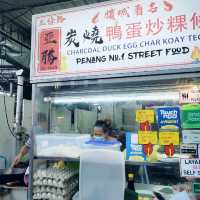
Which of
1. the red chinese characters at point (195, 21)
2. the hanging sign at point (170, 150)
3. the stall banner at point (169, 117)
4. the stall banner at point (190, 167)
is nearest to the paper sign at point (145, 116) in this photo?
the stall banner at point (169, 117)

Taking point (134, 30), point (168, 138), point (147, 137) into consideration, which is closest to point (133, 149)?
point (147, 137)

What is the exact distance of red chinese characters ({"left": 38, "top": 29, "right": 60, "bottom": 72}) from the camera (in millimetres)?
1650

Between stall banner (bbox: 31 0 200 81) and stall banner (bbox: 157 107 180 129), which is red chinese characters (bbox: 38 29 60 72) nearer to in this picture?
stall banner (bbox: 31 0 200 81)

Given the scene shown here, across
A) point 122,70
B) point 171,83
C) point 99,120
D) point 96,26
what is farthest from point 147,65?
point 99,120

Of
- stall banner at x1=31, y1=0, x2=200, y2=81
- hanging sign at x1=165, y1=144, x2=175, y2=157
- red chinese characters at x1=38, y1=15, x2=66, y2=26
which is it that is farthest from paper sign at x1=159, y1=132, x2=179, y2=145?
red chinese characters at x1=38, y1=15, x2=66, y2=26

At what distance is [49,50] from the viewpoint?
5.48 ft

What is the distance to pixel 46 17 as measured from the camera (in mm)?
1715

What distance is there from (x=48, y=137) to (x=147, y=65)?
828 mm

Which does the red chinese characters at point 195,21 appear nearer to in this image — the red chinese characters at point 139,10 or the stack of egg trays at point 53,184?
the red chinese characters at point 139,10

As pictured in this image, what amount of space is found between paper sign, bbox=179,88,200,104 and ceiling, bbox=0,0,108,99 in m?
2.84

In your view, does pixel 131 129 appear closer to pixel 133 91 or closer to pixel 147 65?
pixel 133 91

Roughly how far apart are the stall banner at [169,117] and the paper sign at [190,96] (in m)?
0.07

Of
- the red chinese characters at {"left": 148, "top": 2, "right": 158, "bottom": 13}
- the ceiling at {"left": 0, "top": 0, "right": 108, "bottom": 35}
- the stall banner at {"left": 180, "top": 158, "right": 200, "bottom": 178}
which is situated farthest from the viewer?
the ceiling at {"left": 0, "top": 0, "right": 108, "bottom": 35}

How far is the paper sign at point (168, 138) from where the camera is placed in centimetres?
142
